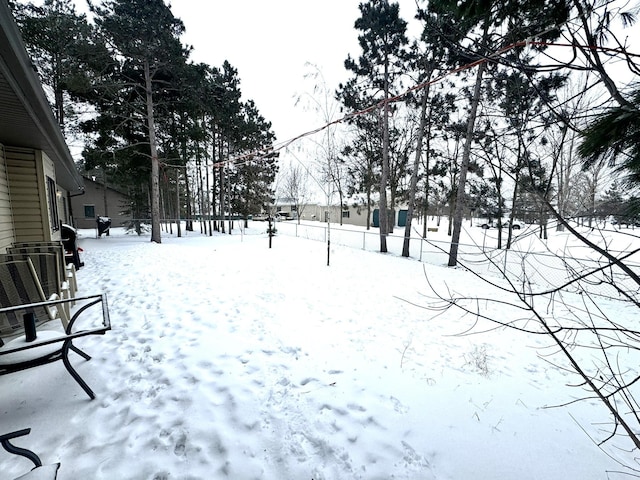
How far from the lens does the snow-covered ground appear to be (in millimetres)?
1773

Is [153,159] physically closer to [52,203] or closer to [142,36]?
[142,36]

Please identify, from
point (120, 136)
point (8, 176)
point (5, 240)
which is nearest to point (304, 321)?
point (5, 240)

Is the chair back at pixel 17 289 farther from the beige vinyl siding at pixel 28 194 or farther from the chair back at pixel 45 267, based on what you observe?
the beige vinyl siding at pixel 28 194

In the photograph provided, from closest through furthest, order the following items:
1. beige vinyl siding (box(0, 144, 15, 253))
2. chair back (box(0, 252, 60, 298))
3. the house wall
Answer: chair back (box(0, 252, 60, 298))
beige vinyl siding (box(0, 144, 15, 253))
the house wall

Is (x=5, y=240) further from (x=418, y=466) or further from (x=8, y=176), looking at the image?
(x=418, y=466)

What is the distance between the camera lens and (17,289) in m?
2.79

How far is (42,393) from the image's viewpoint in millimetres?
2195

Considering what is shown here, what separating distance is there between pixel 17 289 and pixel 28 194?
13.0 feet

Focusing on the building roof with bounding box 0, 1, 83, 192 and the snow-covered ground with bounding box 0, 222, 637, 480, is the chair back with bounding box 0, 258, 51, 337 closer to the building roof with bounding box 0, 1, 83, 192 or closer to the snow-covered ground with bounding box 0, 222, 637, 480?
the snow-covered ground with bounding box 0, 222, 637, 480

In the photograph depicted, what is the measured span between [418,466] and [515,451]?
0.82 meters

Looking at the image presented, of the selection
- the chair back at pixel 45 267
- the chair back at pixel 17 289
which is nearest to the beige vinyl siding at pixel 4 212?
the chair back at pixel 45 267

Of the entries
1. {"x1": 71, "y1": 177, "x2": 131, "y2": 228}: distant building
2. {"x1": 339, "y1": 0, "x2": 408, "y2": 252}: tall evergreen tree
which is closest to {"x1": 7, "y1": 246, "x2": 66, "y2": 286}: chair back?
{"x1": 339, "y1": 0, "x2": 408, "y2": 252}: tall evergreen tree

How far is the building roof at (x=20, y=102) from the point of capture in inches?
82.2

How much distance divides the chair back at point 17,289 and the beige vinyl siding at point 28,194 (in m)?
3.53
